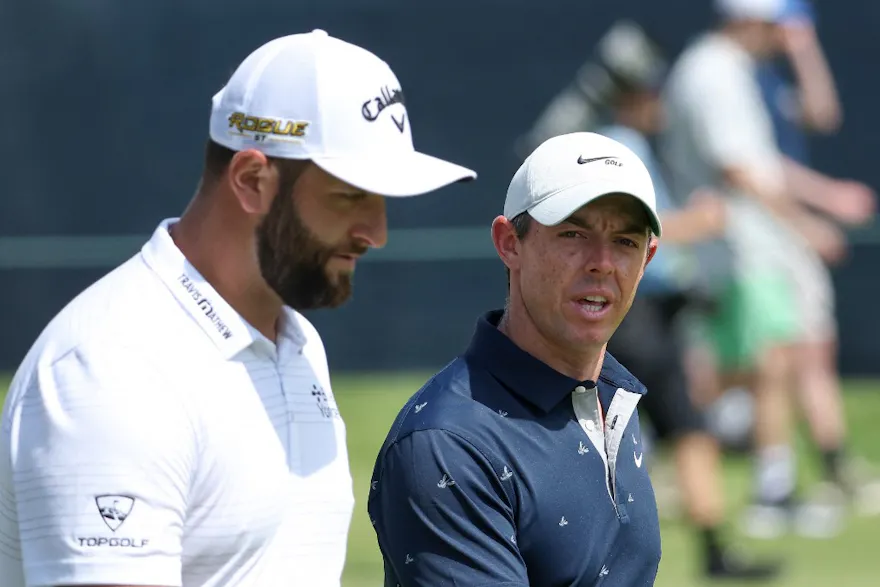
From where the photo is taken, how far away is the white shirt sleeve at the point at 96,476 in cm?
244

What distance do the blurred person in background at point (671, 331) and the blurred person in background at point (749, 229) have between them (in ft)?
0.62

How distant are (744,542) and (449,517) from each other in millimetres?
5185

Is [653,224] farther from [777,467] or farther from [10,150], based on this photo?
[10,150]

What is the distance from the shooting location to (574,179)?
2777mm

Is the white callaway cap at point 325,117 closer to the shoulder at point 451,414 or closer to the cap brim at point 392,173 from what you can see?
the cap brim at point 392,173

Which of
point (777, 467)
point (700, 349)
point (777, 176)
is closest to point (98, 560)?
point (777, 467)

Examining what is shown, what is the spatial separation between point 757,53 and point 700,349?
5.83 ft

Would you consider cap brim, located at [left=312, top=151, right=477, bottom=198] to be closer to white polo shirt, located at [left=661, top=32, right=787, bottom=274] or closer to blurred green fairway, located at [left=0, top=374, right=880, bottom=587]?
blurred green fairway, located at [left=0, top=374, right=880, bottom=587]

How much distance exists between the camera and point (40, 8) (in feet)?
37.2

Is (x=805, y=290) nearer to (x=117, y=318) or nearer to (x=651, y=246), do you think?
(x=651, y=246)

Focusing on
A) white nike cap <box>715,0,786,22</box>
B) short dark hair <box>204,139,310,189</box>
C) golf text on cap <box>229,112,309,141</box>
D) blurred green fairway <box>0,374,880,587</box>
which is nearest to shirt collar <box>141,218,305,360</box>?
short dark hair <box>204,139,310,189</box>

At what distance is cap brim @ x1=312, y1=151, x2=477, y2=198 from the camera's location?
2.70 meters

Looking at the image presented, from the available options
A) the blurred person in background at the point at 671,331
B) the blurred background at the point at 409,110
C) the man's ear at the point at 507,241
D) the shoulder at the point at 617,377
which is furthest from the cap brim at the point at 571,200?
the blurred background at the point at 409,110

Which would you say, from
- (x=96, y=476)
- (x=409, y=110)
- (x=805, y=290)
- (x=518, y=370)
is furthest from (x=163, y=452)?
(x=409, y=110)
